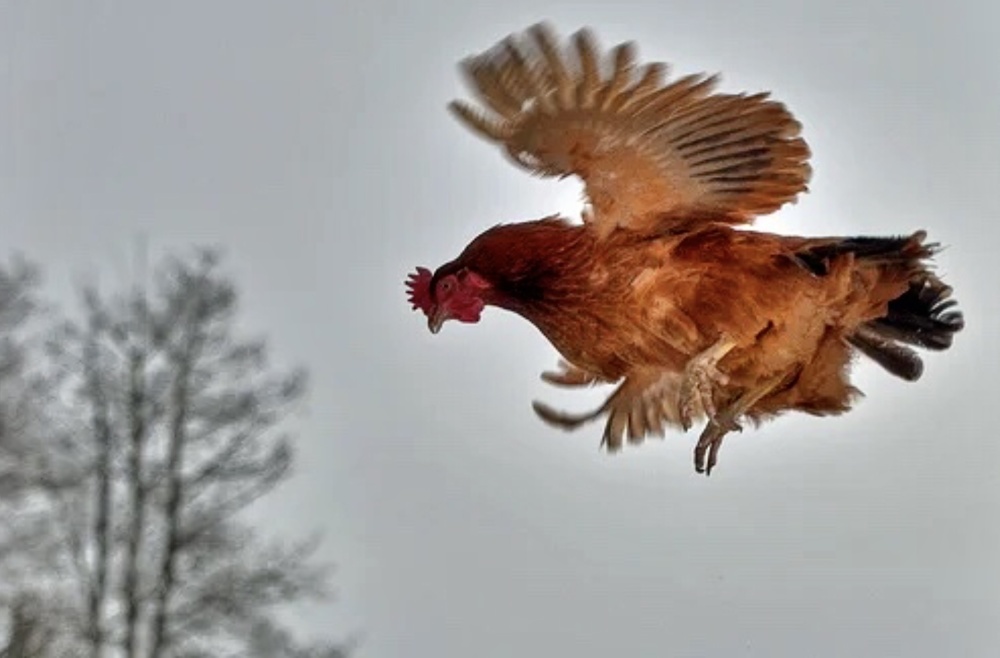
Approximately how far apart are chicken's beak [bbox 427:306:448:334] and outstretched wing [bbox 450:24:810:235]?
128 millimetres

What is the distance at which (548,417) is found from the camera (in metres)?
1.36

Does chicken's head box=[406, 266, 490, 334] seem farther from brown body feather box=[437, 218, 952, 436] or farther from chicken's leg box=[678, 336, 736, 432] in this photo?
chicken's leg box=[678, 336, 736, 432]

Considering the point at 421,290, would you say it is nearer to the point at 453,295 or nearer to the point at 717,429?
the point at 453,295

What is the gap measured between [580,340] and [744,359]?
0.13 metres

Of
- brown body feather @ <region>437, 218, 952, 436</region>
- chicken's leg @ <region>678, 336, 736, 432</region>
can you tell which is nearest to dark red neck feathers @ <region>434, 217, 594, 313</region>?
→ brown body feather @ <region>437, 218, 952, 436</region>

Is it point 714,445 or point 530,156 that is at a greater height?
point 530,156

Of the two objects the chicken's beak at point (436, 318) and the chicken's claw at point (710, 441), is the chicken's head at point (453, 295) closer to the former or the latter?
the chicken's beak at point (436, 318)

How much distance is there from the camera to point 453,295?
121 cm

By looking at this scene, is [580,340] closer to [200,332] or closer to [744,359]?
[744,359]

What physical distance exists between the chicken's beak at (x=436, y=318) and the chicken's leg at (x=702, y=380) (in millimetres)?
189

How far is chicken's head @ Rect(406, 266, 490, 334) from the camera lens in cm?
121

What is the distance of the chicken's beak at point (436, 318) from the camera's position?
1.21 meters

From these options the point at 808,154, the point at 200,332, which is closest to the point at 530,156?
the point at 808,154

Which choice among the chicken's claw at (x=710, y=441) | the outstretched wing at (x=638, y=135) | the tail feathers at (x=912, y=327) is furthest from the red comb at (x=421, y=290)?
the tail feathers at (x=912, y=327)
